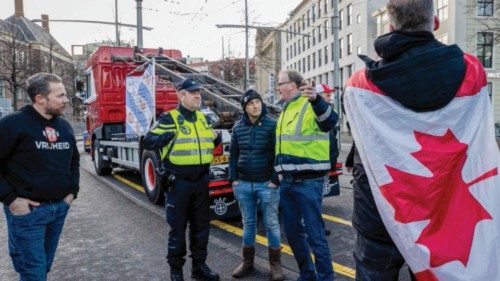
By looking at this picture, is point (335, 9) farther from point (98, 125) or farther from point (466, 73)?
point (466, 73)

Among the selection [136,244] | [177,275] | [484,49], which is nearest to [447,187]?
[177,275]

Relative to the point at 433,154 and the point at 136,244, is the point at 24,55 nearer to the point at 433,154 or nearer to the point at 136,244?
the point at 136,244

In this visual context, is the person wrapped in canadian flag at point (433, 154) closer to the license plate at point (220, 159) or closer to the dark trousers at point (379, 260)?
the dark trousers at point (379, 260)

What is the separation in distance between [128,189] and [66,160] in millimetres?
6449

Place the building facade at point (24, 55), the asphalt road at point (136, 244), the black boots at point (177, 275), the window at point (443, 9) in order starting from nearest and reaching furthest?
the black boots at point (177, 275) < the asphalt road at point (136, 244) < the window at point (443, 9) < the building facade at point (24, 55)

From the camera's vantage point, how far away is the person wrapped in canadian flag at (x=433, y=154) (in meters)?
1.97

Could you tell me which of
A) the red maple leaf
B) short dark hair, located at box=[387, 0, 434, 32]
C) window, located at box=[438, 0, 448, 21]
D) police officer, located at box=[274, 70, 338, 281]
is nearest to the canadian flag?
the red maple leaf

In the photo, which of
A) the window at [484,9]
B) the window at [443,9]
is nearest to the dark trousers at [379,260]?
the window at [443,9]

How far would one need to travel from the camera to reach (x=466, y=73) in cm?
200

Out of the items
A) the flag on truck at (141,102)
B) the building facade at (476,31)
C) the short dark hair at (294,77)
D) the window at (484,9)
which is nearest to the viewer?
the short dark hair at (294,77)

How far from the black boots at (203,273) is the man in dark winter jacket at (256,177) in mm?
210

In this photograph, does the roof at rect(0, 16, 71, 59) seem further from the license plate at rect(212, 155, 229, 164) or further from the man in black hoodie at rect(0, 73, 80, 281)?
the man in black hoodie at rect(0, 73, 80, 281)

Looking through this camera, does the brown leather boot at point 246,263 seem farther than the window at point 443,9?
No

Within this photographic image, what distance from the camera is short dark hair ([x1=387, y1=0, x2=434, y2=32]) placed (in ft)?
6.61
